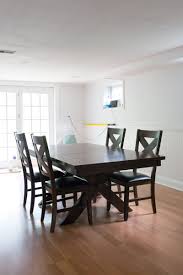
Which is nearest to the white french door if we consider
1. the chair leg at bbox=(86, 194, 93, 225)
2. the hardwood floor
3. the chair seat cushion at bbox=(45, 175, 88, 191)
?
the hardwood floor

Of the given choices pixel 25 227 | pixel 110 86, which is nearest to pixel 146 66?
pixel 110 86

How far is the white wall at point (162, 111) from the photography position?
452 centimetres

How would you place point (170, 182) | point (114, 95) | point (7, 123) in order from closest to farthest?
point (170, 182)
point (114, 95)
point (7, 123)

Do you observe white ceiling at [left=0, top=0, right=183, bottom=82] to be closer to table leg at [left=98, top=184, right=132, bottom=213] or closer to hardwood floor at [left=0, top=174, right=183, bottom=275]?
table leg at [left=98, top=184, right=132, bottom=213]

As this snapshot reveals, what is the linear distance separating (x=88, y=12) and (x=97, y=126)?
14.6 feet

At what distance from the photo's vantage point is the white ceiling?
239cm

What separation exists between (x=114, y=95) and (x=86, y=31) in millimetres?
3522

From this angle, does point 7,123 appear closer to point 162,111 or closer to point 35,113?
point 35,113

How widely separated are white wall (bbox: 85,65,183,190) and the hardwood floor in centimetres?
110

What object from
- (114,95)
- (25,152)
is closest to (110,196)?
(25,152)

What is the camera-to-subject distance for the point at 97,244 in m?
2.64

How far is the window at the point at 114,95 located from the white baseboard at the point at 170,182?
1.81 m

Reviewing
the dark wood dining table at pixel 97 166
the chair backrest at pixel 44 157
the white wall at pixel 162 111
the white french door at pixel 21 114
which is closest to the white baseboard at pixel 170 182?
the white wall at pixel 162 111

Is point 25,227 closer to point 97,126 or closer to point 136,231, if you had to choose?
point 136,231
